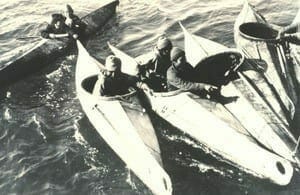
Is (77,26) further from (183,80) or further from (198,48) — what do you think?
(183,80)

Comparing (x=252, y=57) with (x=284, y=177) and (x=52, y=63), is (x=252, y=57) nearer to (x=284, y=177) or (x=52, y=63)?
(x=284, y=177)

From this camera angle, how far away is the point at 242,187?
9.18m

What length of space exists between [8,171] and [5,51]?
26.8ft

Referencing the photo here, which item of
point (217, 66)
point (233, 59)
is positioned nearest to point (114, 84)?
point (217, 66)

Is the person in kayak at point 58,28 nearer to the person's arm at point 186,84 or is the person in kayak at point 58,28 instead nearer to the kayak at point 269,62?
the kayak at point 269,62

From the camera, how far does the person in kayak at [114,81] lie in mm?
10609

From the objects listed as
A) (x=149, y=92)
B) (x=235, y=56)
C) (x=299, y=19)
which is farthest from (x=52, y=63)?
(x=299, y=19)

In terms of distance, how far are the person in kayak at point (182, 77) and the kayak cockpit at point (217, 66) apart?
455 millimetres

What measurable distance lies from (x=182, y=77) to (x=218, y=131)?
74.2 inches

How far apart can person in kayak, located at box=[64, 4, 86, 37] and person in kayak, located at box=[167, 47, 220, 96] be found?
667cm

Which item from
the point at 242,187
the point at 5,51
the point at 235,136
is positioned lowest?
the point at 5,51

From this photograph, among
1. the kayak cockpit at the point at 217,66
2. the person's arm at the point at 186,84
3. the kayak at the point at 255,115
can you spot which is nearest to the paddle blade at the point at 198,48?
the kayak cockpit at the point at 217,66

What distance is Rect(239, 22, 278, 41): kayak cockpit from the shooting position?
43.0ft

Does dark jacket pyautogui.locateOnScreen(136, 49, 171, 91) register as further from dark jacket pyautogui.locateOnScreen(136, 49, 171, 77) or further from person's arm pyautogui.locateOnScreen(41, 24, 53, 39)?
person's arm pyautogui.locateOnScreen(41, 24, 53, 39)
